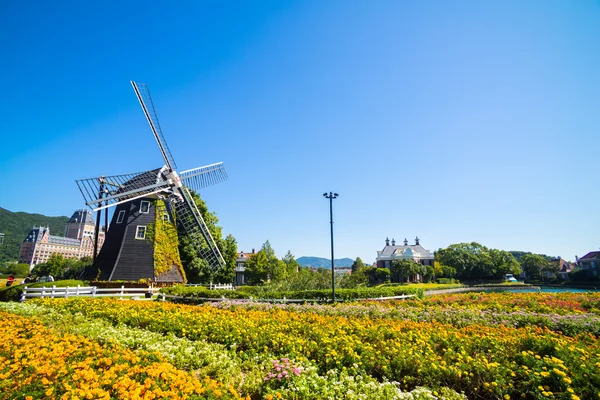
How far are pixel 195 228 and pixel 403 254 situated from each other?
6612 cm

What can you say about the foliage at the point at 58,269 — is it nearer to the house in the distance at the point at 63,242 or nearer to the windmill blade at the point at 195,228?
the windmill blade at the point at 195,228

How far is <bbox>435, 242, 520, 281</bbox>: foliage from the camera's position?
255 feet

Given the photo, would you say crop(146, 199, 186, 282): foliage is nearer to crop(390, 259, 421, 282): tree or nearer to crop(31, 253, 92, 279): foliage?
crop(31, 253, 92, 279): foliage

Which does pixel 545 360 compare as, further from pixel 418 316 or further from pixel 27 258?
pixel 27 258

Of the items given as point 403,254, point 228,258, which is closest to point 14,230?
point 228,258

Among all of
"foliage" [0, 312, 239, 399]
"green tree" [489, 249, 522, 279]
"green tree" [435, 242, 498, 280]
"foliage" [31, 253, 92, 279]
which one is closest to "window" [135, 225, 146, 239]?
"foliage" [0, 312, 239, 399]

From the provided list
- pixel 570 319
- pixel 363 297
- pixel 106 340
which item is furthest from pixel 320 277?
pixel 106 340

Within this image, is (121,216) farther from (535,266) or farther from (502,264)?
(535,266)

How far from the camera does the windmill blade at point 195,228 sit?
1182 inches

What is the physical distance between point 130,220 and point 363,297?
819 inches

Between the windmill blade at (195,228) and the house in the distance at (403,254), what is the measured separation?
60755 mm

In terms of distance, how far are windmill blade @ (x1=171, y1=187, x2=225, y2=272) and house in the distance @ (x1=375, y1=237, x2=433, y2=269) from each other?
199 ft

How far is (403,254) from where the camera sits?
82.6 m

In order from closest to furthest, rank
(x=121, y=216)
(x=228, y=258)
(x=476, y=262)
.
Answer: (x=121, y=216)
(x=228, y=258)
(x=476, y=262)
